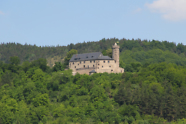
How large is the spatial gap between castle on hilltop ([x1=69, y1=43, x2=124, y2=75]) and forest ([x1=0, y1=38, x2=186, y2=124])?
107 inches

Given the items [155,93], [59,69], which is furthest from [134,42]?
[155,93]

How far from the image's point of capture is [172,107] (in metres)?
75.6

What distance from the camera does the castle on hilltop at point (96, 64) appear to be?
9619cm

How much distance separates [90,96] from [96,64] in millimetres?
13950

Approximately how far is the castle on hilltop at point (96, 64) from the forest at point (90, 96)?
8.92 ft

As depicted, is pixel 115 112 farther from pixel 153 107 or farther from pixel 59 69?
pixel 59 69

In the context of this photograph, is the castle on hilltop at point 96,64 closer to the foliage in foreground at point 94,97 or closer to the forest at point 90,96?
the forest at point 90,96

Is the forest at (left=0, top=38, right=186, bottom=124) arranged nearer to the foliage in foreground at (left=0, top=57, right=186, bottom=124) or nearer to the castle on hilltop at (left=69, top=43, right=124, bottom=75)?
the foliage in foreground at (left=0, top=57, right=186, bottom=124)

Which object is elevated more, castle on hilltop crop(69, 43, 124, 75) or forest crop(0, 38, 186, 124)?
castle on hilltop crop(69, 43, 124, 75)

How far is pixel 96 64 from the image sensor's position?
96.7 meters

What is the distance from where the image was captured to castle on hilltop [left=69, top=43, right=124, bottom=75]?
9619 centimetres

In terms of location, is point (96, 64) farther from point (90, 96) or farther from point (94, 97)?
point (94, 97)

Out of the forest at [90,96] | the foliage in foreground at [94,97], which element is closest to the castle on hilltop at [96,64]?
the forest at [90,96]

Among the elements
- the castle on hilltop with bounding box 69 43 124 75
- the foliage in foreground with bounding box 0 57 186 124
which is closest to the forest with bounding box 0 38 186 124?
the foliage in foreground with bounding box 0 57 186 124
